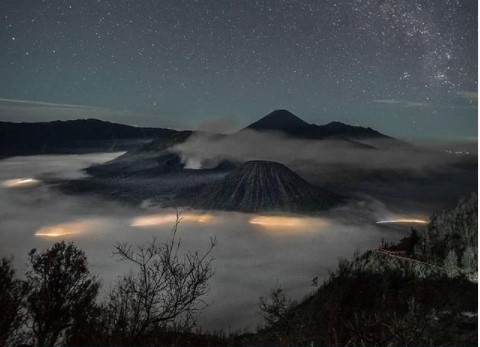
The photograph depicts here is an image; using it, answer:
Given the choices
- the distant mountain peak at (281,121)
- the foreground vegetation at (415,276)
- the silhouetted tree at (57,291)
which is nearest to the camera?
the silhouetted tree at (57,291)

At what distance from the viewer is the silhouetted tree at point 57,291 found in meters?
11.9

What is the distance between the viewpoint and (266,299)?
19.6m

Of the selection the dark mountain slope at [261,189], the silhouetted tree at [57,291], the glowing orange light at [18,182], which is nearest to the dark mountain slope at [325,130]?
the silhouetted tree at [57,291]

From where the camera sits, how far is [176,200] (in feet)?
102

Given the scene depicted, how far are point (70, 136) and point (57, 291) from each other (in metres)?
12.0

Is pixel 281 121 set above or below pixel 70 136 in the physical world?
above

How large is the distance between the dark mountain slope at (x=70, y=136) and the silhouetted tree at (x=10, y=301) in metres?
6.27

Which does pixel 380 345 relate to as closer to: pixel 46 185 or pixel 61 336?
pixel 61 336

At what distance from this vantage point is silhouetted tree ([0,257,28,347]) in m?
12.0

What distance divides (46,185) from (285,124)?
1327 cm

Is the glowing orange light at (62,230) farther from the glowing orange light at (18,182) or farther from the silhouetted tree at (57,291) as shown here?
the glowing orange light at (18,182)

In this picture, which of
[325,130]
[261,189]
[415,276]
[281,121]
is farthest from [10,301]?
[261,189]

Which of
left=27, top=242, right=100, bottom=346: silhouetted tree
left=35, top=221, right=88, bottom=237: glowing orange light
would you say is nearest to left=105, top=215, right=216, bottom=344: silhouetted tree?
left=27, top=242, right=100, bottom=346: silhouetted tree

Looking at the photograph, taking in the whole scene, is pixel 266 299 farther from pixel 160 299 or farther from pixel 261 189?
pixel 261 189
